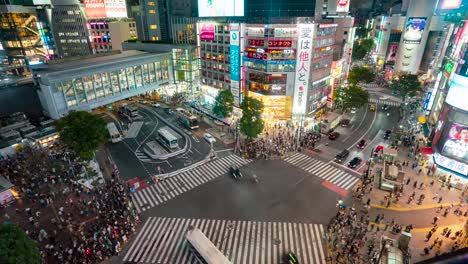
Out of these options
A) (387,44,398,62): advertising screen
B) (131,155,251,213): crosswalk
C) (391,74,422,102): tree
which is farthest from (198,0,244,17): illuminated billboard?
(387,44,398,62): advertising screen

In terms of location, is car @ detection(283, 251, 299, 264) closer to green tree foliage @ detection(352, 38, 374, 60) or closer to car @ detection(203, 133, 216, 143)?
car @ detection(203, 133, 216, 143)

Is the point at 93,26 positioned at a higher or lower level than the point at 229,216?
higher

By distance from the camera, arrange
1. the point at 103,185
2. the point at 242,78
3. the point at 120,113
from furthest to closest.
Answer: the point at 120,113
the point at 242,78
the point at 103,185

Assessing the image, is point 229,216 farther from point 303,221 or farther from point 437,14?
point 437,14

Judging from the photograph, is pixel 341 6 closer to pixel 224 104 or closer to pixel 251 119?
pixel 224 104

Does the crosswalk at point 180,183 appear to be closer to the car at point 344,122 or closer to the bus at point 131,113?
the car at point 344,122

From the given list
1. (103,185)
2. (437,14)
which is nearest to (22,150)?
(103,185)

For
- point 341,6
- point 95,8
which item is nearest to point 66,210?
point 341,6
